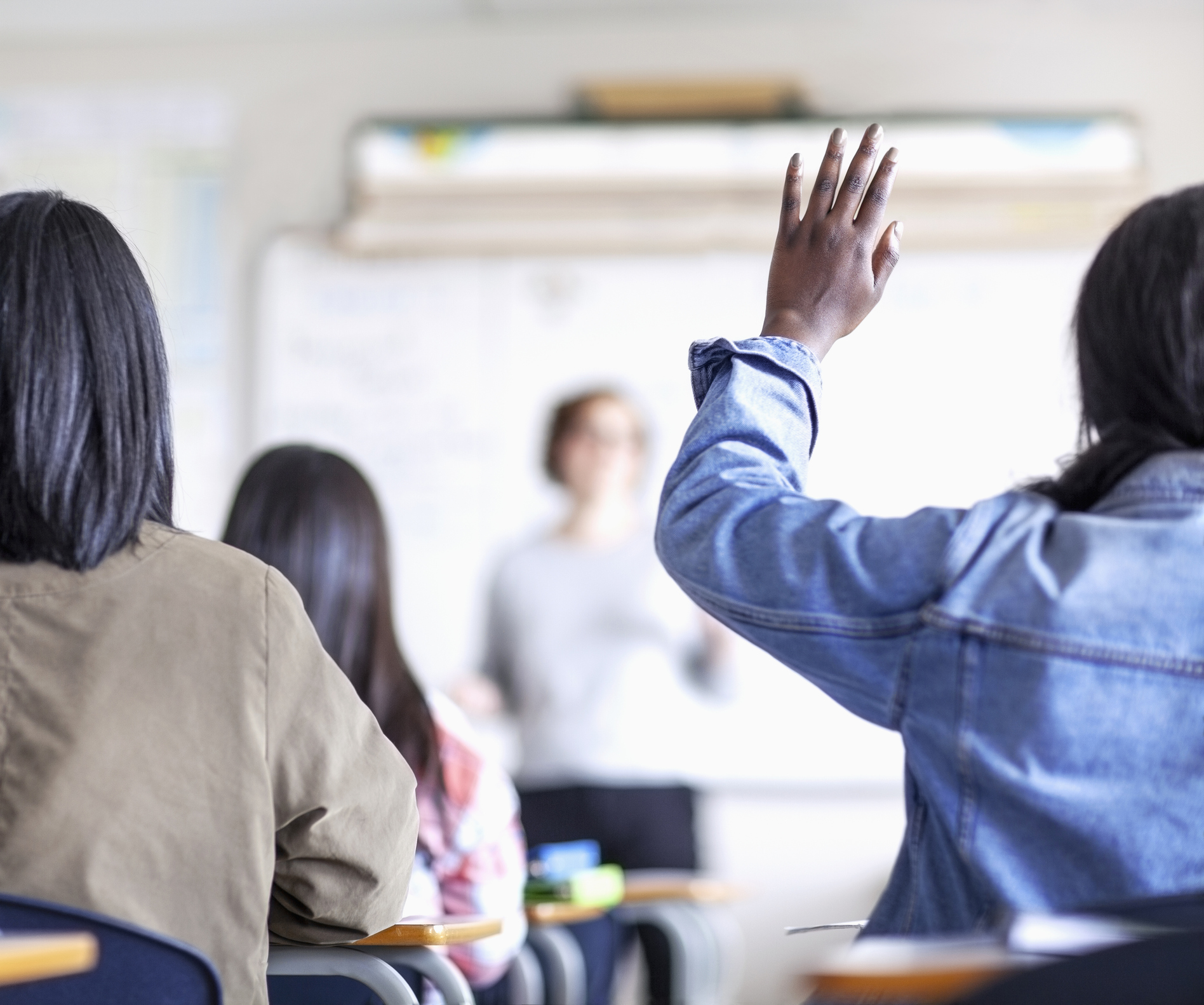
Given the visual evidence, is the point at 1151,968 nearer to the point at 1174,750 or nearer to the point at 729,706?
the point at 1174,750

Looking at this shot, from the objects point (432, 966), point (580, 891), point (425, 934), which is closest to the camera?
point (425, 934)

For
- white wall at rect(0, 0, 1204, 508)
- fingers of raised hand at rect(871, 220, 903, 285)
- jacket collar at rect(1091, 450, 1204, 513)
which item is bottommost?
jacket collar at rect(1091, 450, 1204, 513)

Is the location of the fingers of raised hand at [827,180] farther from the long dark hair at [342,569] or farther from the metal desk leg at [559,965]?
the metal desk leg at [559,965]

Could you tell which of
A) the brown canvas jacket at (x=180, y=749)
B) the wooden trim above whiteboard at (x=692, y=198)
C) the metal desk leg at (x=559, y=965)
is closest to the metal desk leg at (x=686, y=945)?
the metal desk leg at (x=559, y=965)

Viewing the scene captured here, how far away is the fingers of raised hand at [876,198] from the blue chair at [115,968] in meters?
0.76

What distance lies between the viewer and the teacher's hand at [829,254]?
1171mm

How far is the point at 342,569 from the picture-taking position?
196cm

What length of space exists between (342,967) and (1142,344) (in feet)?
3.01

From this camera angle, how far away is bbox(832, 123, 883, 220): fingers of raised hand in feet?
3.76

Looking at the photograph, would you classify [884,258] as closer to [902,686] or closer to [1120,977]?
[902,686]

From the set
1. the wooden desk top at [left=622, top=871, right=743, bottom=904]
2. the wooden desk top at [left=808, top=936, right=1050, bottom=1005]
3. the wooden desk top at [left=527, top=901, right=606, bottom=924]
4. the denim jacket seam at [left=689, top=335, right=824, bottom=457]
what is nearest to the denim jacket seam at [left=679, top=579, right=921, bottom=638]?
the denim jacket seam at [left=689, top=335, right=824, bottom=457]

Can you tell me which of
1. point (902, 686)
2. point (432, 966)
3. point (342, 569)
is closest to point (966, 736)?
point (902, 686)

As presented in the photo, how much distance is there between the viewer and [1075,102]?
4.09 meters

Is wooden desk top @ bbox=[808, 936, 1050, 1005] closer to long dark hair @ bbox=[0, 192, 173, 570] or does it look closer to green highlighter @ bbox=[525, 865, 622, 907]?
long dark hair @ bbox=[0, 192, 173, 570]
